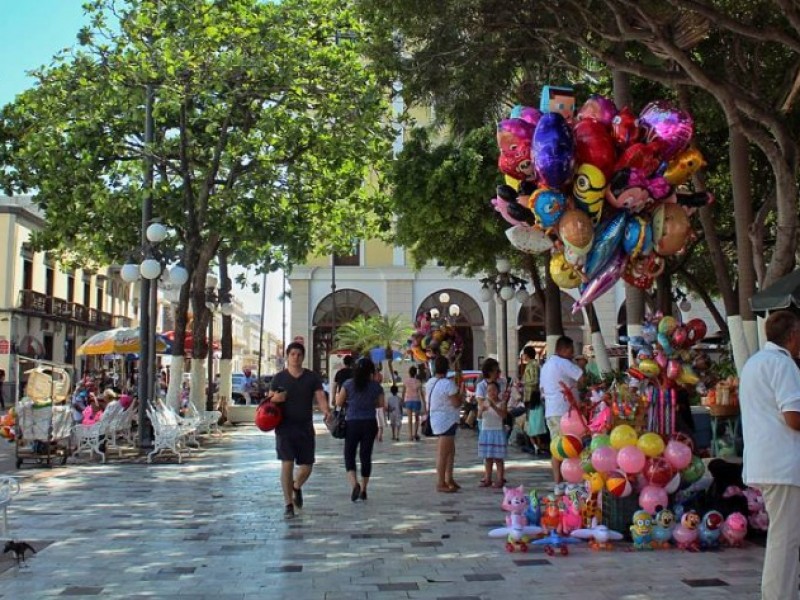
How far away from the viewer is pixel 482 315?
39.2m

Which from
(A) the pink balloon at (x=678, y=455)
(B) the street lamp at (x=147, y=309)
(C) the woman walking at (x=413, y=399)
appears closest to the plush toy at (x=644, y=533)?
(A) the pink balloon at (x=678, y=455)

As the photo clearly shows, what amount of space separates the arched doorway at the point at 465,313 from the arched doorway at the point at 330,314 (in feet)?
8.73

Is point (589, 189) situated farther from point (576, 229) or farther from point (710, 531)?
point (710, 531)

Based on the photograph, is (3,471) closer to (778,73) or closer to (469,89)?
(469,89)

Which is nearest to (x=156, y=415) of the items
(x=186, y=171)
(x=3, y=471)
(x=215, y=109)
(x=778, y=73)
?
(x=3, y=471)

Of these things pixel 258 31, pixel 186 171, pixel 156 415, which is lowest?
pixel 156 415

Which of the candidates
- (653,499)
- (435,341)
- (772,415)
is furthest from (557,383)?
(435,341)

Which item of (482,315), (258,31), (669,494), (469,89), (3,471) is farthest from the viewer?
(482,315)

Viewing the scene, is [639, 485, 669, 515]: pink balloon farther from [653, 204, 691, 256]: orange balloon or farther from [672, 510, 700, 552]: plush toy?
Result: [653, 204, 691, 256]: orange balloon

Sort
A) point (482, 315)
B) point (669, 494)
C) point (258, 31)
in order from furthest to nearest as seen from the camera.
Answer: point (482, 315) < point (258, 31) < point (669, 494)

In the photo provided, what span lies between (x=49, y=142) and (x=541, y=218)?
39.7 ft

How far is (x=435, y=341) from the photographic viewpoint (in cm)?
1795

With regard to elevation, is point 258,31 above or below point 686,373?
above

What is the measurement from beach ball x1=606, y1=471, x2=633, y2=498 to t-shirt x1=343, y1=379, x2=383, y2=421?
3187 mm
